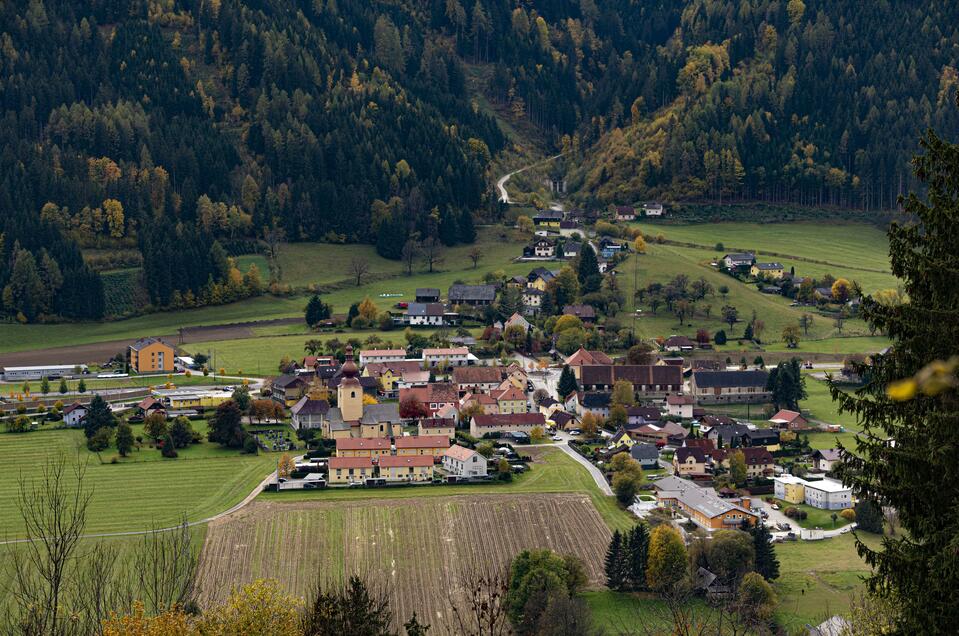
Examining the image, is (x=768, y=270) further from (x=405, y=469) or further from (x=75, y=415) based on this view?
(x=75, y=415)

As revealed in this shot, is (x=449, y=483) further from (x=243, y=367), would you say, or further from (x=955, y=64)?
(x=955, y=64)

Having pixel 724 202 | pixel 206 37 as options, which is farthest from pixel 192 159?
pixel 724 202

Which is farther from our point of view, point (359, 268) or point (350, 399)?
point (359, 268)

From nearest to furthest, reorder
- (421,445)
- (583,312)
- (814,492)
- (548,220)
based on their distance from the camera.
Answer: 1. (814,492)
2. (421,445)
3. (583,312)
4. (548,220)

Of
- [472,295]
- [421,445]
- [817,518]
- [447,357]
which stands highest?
[472,295]

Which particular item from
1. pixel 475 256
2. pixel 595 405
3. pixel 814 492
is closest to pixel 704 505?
pixel 814 492

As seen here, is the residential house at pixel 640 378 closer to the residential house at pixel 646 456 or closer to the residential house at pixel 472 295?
the residential house at pixel 646 456
